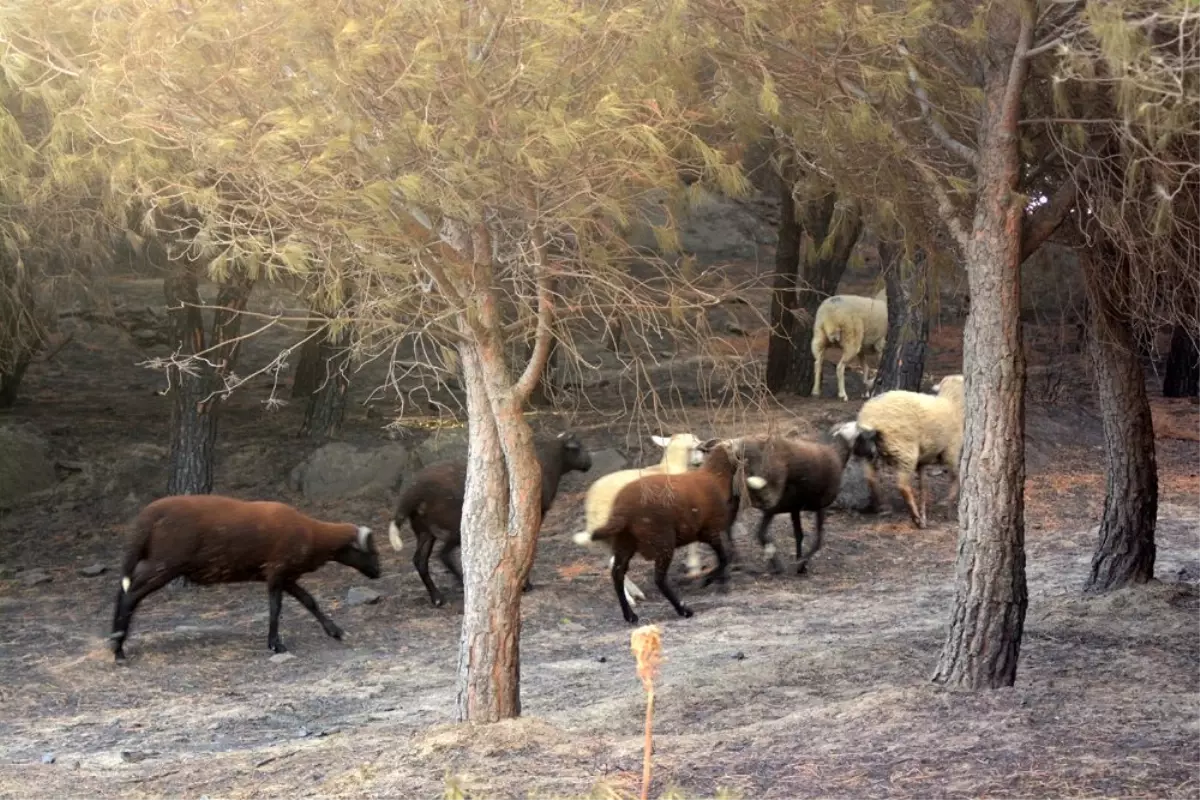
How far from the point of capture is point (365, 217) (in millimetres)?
5992

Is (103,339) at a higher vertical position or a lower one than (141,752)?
higher

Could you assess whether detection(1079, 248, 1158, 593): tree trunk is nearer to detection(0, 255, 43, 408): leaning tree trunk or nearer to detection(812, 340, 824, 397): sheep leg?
detection(812, 340, 824, 397): sheep leg

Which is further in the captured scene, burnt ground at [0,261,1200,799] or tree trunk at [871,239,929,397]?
tree trunk at [871,239,929,397]

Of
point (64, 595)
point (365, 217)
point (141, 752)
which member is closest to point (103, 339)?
point (64, 595)

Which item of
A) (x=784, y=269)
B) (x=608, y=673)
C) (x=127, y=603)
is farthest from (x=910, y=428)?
(x=127, y=603)

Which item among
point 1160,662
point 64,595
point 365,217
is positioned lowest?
point 64,595

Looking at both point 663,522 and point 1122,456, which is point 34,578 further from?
point 1122,456

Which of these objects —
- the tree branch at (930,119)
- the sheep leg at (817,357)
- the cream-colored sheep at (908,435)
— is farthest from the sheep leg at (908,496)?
the tree branch at (930,119)

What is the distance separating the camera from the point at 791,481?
1165 cm

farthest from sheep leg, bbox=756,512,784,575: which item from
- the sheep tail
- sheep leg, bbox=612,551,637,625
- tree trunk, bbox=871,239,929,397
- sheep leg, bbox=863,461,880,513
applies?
the sheep tail

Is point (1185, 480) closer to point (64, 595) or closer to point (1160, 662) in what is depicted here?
point (1160, 662)

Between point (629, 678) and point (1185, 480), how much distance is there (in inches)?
339

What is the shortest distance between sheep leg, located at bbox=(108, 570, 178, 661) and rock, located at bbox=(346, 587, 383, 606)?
6.21ft

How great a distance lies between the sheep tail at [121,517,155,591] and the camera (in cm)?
1021
